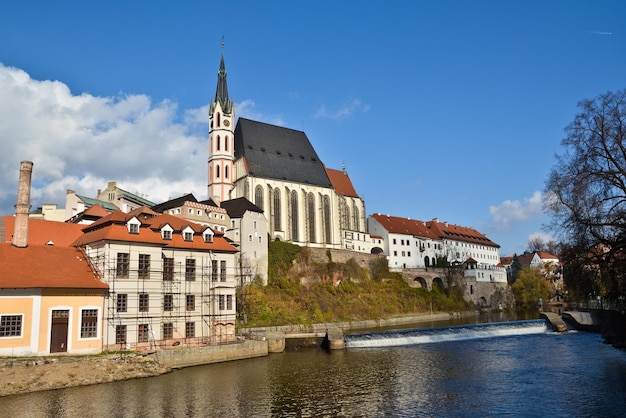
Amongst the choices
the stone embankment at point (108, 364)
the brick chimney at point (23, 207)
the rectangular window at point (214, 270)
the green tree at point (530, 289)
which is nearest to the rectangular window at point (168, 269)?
the rectangular window at point (214, 270)

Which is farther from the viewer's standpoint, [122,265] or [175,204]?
[175,204]

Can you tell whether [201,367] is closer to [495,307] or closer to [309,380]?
[309,380]

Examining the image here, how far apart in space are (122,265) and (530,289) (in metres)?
86.5

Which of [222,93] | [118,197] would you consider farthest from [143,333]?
[222,93]

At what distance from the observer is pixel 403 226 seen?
325ft

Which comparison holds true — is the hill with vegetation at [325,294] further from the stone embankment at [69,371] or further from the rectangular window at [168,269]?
the stone embankment at [69,371]

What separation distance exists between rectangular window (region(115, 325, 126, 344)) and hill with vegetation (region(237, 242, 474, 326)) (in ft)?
61.1

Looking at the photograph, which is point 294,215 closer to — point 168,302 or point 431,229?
point 431,229

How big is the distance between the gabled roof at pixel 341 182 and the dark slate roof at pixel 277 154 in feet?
11.9

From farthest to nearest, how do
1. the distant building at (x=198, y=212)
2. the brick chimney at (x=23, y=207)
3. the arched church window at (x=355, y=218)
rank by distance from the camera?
the arched church window at (x=355, y=218) < the distant building at (x=198, y=212) < the brick chimney at (x=23, y=207)

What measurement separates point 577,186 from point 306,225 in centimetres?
6200

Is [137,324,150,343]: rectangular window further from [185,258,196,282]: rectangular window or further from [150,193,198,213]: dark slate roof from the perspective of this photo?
[150,193,198,213]: dark slate roof

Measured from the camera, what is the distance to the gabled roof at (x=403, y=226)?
3760 inches

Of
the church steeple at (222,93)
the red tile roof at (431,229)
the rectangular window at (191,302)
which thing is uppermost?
the church steeple at (222,93)
